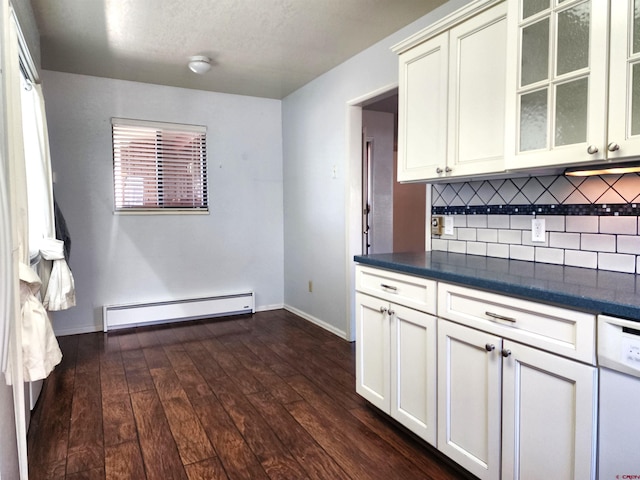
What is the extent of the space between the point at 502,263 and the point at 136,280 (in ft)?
11.5

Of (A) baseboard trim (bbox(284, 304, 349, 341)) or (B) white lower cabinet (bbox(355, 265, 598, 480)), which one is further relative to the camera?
(A) baseboard trim (bbox(284, 304, 349, 341))

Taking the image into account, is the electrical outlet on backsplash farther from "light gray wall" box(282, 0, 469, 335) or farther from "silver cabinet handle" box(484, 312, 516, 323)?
"light gray wall" box(282, 0, 469, 335)

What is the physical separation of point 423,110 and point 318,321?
250cm

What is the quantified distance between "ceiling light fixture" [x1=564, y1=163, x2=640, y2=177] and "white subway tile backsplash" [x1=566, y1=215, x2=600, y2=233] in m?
0.19

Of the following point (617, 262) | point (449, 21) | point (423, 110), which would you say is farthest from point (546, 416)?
point (449, 21)

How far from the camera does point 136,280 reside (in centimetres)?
417

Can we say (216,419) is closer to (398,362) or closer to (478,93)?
(398,362)

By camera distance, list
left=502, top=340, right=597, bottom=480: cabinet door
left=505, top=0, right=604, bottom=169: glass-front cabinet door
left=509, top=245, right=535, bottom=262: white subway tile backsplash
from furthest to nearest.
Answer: left=509, top=245, right=535, bottom=262: white subway tile backsplash → left=505, top=0, right=604, bottom=169: glass-front cabinet door → left=502, top=340, right=597, bottom=480: cabinet door

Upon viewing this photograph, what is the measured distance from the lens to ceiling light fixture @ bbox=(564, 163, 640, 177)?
5.11 ft

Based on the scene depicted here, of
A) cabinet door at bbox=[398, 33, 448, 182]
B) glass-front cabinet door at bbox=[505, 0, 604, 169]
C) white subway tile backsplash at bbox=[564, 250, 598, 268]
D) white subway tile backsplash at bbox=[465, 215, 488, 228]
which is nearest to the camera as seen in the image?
glass-front cabinet door at bbox=[505, 0, 604, 169]

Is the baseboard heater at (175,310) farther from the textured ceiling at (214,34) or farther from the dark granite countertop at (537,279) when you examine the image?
the dark granite countertop at (537,279)

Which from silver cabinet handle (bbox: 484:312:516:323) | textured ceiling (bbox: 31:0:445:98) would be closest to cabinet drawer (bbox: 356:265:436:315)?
silver cabinet handle (bbox: 484:312:516:323)

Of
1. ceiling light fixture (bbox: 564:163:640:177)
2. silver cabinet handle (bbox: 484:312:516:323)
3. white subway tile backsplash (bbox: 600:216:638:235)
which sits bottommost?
silver cabinet handle (bbox: 484:312:516:323)

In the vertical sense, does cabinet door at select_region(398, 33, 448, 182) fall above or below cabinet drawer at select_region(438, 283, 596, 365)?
above
